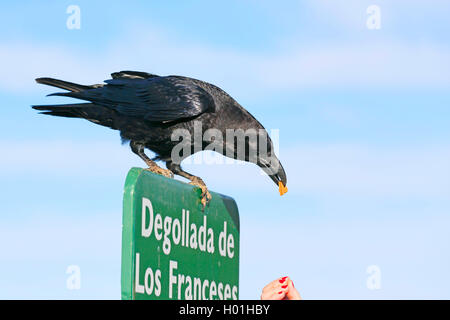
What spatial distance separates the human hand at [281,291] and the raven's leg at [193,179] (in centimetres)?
70

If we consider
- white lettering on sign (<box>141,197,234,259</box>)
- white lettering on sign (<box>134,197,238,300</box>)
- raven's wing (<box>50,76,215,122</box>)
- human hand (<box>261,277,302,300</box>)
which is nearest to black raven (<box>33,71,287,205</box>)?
raven's wing (<box>50,76,215,122</box>)

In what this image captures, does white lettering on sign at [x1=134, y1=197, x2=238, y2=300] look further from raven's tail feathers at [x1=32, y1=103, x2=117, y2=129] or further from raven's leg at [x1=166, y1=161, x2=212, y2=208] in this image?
raven's tail feathers at [x1=32, y1=103, x2=117, y2=129]

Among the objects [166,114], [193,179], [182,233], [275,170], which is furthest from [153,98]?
[182,233]

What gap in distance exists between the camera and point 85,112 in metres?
6.04

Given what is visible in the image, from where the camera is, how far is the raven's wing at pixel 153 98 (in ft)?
19.3

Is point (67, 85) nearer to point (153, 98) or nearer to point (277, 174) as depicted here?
point (153, 98)

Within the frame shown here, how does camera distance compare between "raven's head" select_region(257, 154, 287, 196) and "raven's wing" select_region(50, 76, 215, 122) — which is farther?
"raven's head" select_region(257, 154, 287, 196)

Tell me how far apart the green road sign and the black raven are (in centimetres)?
116

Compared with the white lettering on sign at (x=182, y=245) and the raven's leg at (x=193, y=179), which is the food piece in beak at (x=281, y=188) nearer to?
the raven's leg at (x=193, y=179)

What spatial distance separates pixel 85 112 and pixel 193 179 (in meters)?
1.48

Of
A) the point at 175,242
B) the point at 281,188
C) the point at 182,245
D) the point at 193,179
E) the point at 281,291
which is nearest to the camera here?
the point at 175,242

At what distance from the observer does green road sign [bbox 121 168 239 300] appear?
3236 millimetres
